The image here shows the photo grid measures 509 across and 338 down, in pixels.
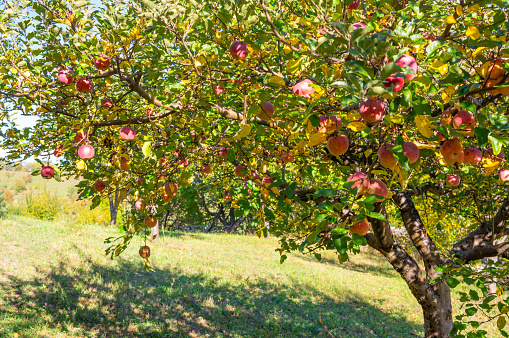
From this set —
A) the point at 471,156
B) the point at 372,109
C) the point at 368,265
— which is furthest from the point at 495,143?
the point at 368,265

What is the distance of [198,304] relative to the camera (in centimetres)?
761

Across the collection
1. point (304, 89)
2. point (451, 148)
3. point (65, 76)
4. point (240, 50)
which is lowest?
point (451, 148)

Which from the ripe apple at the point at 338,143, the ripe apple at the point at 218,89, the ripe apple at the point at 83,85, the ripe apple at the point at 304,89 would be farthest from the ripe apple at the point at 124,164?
the ripe apple at the point at 338,143

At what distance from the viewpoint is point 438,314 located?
3736 mm

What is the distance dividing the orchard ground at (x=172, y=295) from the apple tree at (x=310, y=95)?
143 inches

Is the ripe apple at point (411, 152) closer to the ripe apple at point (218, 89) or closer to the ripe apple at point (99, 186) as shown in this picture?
the ripe apple at point (218, 89)

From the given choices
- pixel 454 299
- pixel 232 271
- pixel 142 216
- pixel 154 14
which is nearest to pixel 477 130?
pixel 154 14

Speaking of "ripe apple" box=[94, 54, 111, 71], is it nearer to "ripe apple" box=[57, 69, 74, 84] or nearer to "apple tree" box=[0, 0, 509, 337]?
"apple tree" box=[0, 0, 509, 337]

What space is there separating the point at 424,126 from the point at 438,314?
3508mm

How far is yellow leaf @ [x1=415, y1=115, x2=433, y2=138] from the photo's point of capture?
1.23 m

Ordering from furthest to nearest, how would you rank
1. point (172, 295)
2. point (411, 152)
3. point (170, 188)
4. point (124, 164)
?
1. point (172, 295)
2. point (170, 188)
3. point (124, 164)
4. point (411, 152)

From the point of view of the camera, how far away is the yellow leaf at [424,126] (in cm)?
123

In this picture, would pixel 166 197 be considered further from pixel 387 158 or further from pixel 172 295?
pixel 172 295

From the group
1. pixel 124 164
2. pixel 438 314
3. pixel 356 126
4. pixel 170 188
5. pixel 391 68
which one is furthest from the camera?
pixel 438 314
